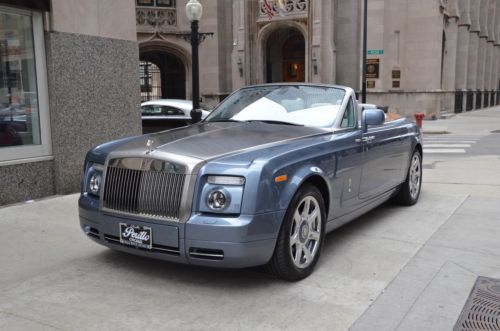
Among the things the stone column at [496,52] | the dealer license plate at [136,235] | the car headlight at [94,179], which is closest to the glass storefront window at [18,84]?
the car headlight at [94,179]

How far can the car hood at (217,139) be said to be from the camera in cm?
415

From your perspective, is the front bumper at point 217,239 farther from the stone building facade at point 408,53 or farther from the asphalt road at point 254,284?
the stone building facade at point 408,53

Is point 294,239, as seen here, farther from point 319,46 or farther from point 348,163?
point 319,46

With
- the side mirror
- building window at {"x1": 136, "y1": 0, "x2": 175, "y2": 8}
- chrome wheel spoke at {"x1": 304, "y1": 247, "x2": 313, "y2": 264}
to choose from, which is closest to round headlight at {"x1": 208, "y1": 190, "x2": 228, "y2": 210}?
chrome wheel spoke at {"x1": 304, "y1": 247, "x2": 313, "y2": 264}

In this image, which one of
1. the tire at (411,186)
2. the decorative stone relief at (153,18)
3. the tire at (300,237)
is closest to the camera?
the tire at (300,237)

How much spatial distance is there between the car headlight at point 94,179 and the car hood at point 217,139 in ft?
0.94

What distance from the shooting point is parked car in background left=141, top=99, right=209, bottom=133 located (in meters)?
13.8

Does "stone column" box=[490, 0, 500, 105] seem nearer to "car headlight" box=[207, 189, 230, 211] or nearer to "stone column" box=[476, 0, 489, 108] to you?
"stone column" box=[476, 0, 489, 108]

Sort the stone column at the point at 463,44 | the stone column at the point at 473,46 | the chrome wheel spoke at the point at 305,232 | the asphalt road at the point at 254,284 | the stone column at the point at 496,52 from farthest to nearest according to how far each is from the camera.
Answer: the stone column at the point at 496,52 < the stone column at the point at 473,46 < the stone column at the point at 463,44 < the chrome wheel spoke at the point at 305,232 < the asphalt road at the point at 254,284

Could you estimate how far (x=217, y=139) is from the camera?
180 inches

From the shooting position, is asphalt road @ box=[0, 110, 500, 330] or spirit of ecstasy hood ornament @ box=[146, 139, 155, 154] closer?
asphalt road @ box=[0, 110, 500, 330]

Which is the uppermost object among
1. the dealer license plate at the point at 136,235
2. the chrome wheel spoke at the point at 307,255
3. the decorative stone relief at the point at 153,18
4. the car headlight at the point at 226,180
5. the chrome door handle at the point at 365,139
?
the decorative stone relief at the point at 153,18

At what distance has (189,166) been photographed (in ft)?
12.7

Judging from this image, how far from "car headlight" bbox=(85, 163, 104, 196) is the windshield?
1635mm
